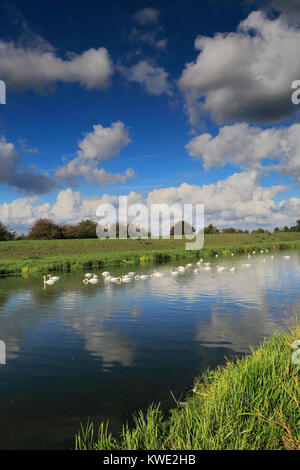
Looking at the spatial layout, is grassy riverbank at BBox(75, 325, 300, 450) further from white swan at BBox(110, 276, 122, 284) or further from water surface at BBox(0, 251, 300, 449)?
white swan at BBox(110, 276, 122, 284)

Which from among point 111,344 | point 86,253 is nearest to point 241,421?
point 111,344

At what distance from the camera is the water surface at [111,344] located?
23.9 feet

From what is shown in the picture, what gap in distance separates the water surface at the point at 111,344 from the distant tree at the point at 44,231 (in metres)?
→ 56.2

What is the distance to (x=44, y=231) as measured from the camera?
78.8m

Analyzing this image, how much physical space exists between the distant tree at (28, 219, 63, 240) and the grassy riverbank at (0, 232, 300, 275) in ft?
56.8

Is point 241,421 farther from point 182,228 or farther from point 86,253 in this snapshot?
point 182,228

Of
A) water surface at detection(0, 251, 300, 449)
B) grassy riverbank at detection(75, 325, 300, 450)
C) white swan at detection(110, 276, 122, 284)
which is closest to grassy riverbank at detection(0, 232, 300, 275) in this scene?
white swan at detection(110, 276, 122, 284)

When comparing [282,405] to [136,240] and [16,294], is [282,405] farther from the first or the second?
[136,240]

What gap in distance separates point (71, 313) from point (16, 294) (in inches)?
Result: 323

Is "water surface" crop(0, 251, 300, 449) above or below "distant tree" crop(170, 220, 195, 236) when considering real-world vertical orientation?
below

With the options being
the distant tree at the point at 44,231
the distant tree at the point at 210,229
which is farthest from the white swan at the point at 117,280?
the distant tree at the point at 210,229

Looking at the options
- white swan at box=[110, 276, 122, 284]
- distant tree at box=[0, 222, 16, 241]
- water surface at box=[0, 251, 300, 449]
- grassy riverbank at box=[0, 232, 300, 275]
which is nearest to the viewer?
water surface at box=[0, 251, 300, 449]

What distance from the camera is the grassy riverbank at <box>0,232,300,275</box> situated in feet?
125

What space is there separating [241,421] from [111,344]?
714 centimetres
